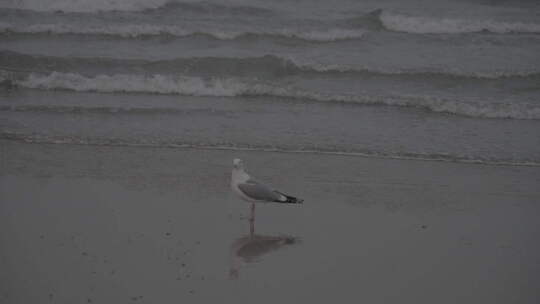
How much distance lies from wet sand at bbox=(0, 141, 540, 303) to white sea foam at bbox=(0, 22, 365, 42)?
717 centimetres

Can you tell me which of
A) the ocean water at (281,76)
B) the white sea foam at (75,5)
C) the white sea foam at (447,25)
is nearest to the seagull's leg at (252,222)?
the ocean water at (281,76)

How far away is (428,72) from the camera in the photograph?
1405 cm

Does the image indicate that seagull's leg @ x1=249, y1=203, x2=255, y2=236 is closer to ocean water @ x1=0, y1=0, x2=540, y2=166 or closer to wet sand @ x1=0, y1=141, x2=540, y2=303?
wet sand @ x1=0, y1=141, x2=540, y2=303

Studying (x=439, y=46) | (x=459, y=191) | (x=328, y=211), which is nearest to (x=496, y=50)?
(x=439, y=46)

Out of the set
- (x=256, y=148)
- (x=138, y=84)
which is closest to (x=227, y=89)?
(x=138, y=84)

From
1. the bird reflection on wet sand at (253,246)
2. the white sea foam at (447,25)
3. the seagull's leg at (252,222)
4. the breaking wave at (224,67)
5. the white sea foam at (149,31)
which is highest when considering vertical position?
the white sea foam at (447,25)

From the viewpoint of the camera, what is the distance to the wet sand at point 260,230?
6.11 metres

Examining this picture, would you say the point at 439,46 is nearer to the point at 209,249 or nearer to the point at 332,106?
the point at 332,106

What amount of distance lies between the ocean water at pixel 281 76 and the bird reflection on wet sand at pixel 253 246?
2739 millimetres

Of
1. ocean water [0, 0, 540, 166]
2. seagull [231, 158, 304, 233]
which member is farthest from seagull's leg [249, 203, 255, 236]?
ocean water [0, 0, 540, 166]

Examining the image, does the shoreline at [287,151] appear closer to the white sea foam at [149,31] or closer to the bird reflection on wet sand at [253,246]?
the bird reflection on wet sand at [253,246]

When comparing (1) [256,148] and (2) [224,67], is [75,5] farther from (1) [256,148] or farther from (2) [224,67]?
(1) [256,148]

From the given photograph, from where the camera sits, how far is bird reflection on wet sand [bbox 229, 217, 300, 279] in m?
6.61

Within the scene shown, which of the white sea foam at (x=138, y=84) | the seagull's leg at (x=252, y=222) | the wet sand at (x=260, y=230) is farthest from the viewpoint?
the white sea foam at (x=138, y=84)
